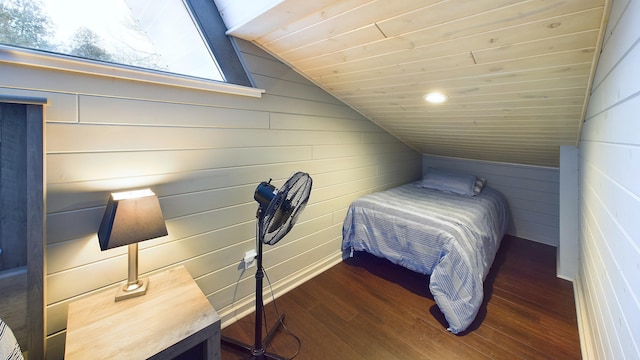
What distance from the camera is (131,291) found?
1.29 meters

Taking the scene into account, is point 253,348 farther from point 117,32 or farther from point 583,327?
point 583,327

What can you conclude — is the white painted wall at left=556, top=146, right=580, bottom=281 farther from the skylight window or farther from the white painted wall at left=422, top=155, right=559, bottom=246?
the skylight window

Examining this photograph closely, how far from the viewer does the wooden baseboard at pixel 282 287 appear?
74.4 inches

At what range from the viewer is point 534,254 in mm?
2982

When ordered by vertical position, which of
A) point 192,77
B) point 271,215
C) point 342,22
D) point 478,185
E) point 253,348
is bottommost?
point 253,348

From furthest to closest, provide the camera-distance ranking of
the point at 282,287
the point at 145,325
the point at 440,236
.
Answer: the point at 282,287
the point at 440,236
the point at 145,325

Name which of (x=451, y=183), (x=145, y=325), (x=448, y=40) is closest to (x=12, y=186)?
(x=145, y=325)

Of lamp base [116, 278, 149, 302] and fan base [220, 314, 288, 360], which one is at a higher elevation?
lamp base [116, 278, 149, 302]

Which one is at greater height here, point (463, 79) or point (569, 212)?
point (463, 79)

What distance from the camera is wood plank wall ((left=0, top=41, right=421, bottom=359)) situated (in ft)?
3.95

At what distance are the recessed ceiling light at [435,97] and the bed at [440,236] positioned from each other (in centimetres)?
94

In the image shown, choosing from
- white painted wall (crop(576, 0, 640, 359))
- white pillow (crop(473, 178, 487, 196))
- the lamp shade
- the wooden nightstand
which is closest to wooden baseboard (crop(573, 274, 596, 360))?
white painted wall (crop(576, 0, 640, 359))

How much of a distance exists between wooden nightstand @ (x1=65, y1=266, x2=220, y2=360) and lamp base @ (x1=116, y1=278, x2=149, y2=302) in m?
0.02

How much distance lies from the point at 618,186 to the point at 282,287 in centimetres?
205
